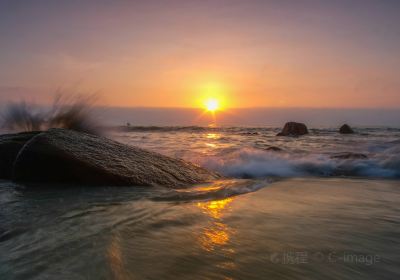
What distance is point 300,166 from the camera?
739 cm

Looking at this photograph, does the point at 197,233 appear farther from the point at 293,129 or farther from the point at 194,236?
the point at 293,129

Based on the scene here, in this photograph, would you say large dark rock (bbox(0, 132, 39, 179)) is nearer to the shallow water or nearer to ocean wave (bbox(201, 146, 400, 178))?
the shallow water

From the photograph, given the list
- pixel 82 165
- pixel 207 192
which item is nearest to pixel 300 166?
pixel 207 192

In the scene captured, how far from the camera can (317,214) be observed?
305 centimetres

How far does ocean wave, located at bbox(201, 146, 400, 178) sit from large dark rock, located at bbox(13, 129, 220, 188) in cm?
215

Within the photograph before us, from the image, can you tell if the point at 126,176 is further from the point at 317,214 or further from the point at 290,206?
the point at 317,214

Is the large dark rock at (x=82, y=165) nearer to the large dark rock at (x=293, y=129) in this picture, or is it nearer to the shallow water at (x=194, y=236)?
the shallow water at (x=194, y=236)

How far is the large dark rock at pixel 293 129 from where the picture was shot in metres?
21.2

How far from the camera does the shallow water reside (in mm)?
1871

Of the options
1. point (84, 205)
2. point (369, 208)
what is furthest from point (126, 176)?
point (369, 208)

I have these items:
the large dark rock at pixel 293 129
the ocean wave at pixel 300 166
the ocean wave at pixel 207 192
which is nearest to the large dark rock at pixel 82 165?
the ocean wave at pixel 207 192

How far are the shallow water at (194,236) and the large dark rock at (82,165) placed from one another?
0.58 meters

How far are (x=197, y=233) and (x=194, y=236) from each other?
0.07 metres

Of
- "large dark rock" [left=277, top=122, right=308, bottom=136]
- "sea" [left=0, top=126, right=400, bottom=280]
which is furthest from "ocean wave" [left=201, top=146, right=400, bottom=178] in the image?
"large dark rock" [left=277, top=122, right=308, bottom=136]
